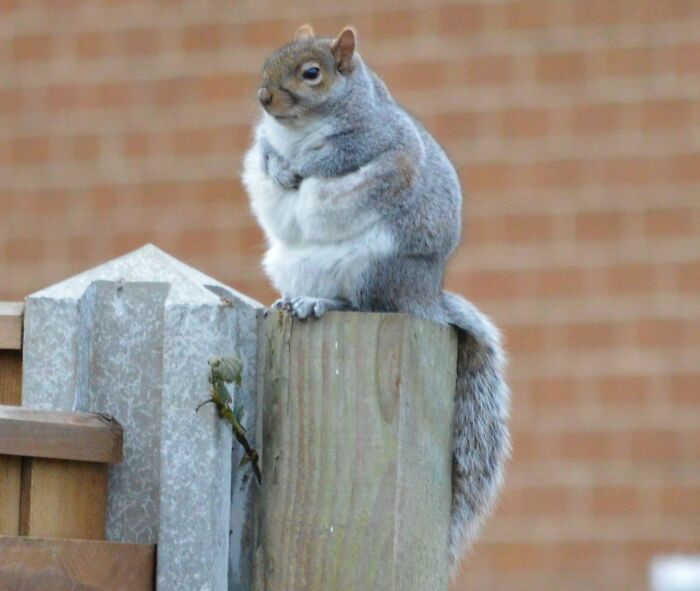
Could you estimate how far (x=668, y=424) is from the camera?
5879mm

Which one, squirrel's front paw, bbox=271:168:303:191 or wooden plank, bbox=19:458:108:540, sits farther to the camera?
squirrel's front paw, bbox=271:168:303:191

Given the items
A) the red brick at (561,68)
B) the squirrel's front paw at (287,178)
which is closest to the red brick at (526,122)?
the red brick at (561,68)

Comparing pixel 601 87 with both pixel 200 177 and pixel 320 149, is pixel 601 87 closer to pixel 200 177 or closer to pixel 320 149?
pixel 200 177

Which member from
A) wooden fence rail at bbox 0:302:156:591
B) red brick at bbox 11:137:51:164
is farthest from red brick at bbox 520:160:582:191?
wooden fence rail at bbox 0:302:156:591

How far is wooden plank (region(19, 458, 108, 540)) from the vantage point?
2.06m

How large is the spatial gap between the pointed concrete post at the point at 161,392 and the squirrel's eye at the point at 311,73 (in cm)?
83

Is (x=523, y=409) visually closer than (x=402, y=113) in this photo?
No

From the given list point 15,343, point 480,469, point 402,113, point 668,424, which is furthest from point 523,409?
point 15,343

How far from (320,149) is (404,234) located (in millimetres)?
220

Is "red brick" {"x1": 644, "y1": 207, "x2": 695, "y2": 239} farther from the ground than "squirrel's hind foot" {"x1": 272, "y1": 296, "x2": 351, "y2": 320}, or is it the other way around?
"red brick" {"x1": 644, "y1": 207, "x2": 695, "y2": 239}

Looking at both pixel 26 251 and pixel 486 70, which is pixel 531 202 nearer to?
pixel 486 70

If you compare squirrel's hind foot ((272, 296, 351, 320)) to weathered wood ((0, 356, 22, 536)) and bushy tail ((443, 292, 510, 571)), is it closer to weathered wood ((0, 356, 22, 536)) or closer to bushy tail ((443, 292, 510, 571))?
bushy tail ((443, 292, 510, 571))

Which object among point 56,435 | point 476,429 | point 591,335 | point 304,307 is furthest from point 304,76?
point 591,335

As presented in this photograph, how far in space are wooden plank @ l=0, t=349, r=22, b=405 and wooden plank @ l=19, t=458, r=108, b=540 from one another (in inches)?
7.8
